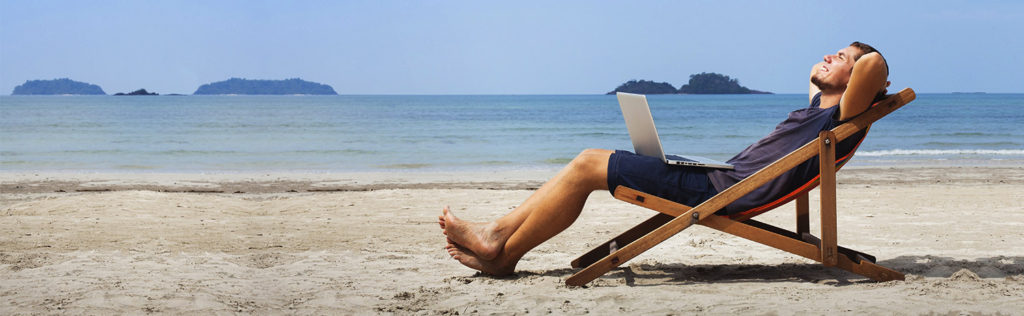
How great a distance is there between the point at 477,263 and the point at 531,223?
0.44 metres

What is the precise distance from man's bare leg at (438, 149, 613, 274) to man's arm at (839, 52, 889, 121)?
1.19m

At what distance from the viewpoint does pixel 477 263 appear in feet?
15.3

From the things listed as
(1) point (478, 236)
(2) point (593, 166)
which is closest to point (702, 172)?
(2) point (593, 166)

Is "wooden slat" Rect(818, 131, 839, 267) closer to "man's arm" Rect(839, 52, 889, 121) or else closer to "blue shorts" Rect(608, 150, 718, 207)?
"man's arm" Rect(839, 52, 889, 121)

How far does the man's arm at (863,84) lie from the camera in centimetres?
392

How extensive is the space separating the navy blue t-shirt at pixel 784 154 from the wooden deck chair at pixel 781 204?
5 cm

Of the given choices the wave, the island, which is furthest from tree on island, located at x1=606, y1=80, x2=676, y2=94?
the wave

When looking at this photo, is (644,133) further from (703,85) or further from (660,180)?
(703,85)

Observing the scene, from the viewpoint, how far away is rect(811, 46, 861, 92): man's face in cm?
432

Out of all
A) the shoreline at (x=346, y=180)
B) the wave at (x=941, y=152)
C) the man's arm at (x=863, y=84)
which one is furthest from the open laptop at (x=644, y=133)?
the wave at (x=941, y=152)

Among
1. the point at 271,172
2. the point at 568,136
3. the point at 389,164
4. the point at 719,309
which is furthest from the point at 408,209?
the point at 568,136

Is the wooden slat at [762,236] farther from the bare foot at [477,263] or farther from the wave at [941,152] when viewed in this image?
the wave at [941,152]

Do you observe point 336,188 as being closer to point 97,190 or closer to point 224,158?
point 97,190

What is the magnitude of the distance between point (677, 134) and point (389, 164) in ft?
53.4
